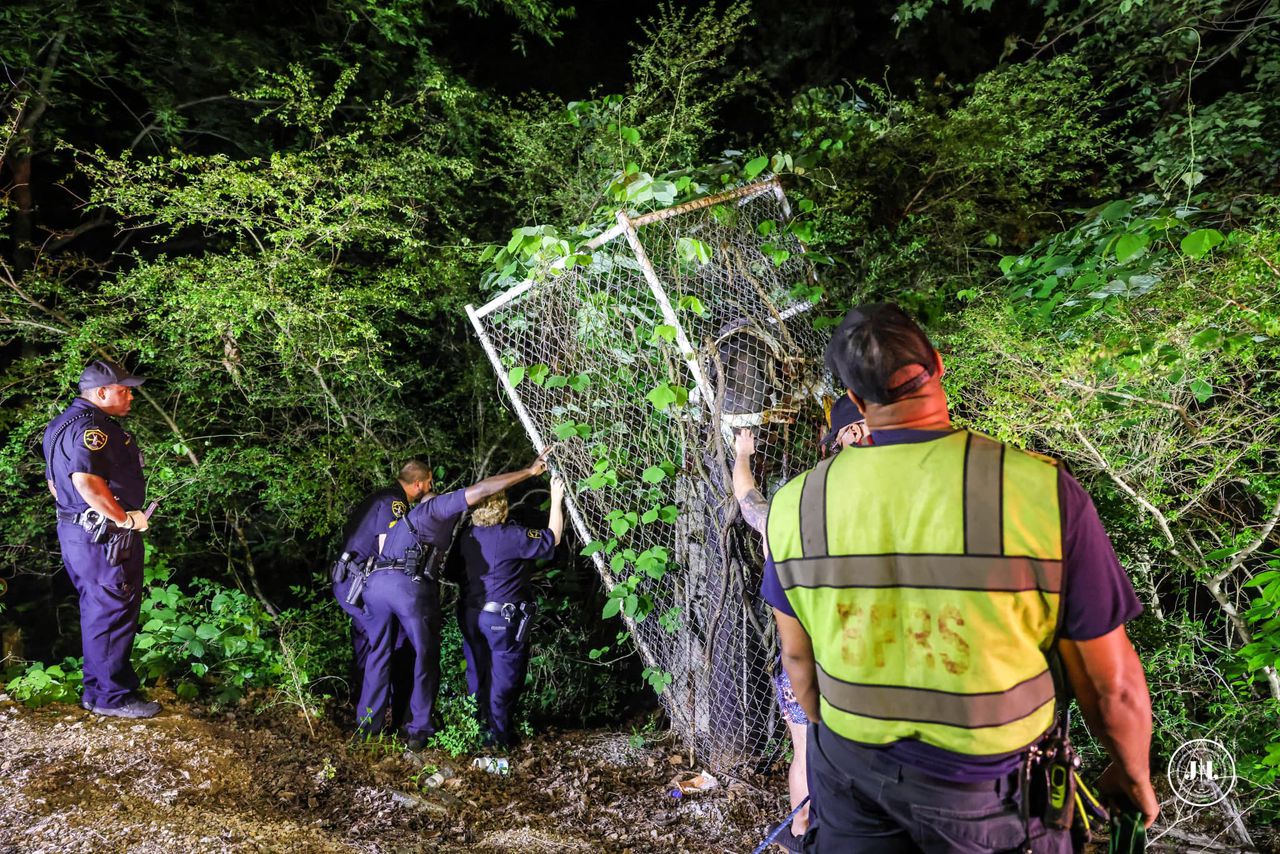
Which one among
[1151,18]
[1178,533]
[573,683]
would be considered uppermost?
[1151,18]

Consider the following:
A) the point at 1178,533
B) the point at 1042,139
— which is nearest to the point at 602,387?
the point at 1178,533

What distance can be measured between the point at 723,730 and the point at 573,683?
1.99 meters

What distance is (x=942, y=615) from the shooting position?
1552 mm

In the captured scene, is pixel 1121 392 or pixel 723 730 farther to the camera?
pixel 723 730

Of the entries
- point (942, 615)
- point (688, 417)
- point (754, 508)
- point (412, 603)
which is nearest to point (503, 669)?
point (412, 603)

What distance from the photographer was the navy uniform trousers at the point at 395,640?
4.58m

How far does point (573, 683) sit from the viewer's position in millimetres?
5812

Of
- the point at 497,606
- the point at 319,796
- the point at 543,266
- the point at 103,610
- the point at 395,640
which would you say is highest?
the point at 543,266

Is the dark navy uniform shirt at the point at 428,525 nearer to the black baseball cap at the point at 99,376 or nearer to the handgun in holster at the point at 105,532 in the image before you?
the handgun in holster at the point at 105,532

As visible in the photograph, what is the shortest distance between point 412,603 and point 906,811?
352 centimetres

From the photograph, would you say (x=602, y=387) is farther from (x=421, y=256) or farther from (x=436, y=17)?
(x=436, y=17)

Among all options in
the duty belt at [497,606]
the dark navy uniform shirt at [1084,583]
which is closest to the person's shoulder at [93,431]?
the duty belt at [497,606]

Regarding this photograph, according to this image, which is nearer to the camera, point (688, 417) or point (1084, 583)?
point (1084, 583)

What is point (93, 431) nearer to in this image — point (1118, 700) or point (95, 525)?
point (95, 525)
